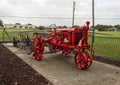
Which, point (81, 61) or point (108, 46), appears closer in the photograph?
point (81, 61)

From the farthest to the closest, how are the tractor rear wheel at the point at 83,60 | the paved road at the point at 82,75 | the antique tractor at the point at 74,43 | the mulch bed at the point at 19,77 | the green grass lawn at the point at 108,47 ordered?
the green grass lawn at the point at 108,47 → the antique tractor at the point at 74,43 → the tractor rear wheel at the point at 83,60 → the paved road at the point at 82,75 → the mulch bed at the point at 19,77

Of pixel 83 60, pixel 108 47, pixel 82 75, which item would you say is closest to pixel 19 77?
pixel 82 75

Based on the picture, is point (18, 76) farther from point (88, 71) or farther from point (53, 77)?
point (88, 71)

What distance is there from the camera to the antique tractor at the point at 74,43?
5363mm

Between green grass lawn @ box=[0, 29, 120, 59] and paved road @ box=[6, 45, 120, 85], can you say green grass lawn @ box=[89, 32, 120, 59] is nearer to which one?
green grass lawn @ box=[0, 29, 120, 59]

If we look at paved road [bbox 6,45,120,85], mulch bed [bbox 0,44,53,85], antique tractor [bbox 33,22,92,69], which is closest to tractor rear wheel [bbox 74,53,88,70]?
antique tractor [bbox 33,22,92,69]

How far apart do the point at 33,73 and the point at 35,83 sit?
2.99ft

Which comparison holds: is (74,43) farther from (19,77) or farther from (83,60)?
(19,77)

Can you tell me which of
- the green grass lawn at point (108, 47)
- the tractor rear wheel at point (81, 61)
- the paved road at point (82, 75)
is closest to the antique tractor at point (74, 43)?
the tractor rear wheel at point (81, 61)

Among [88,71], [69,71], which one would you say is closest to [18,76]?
[69,71]

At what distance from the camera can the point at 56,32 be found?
6.91 meters

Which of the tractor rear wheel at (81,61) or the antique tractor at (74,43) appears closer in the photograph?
the tractor rear wheel at (81,61)

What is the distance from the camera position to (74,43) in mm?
5906

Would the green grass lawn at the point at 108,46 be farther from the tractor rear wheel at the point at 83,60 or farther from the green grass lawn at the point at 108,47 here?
the tractor rear wheel at the point at 83,60
